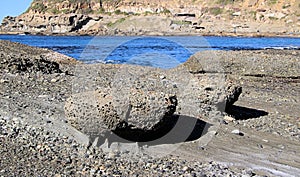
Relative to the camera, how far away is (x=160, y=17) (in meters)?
132

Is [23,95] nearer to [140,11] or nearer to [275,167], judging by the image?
[275,167]

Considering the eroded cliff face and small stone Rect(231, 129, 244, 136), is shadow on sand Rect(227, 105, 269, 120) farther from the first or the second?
the eroded cliff face

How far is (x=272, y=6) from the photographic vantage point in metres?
118

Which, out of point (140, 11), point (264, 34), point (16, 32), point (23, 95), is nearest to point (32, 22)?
point (16, 32)

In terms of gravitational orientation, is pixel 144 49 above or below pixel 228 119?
below

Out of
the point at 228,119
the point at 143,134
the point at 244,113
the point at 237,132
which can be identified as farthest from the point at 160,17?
the point at 143,134

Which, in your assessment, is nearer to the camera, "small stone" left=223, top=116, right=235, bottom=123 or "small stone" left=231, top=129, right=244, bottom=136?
"small stone" left=231, top=129, right=244, bottom=136

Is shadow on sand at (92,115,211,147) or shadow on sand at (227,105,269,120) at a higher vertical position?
shadow on sand at (92,115,211,147)

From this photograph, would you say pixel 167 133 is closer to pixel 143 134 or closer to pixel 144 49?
pixel 143 134

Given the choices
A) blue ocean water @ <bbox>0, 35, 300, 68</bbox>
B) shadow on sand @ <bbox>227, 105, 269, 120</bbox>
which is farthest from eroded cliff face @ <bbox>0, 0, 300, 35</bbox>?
shadow on sand @ <bbox>227, 105, 269, 120</bbox>

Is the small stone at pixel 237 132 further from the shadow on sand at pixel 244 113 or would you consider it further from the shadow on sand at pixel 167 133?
the shadow on sand at pixel 244 113

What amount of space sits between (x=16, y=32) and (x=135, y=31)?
30769 millimetres

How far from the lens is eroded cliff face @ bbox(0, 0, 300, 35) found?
114438mm

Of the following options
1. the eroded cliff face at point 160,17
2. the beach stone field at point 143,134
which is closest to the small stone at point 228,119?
the beach stone field at point 143,134
